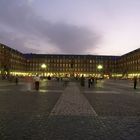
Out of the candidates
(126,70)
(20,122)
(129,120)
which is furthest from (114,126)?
(126,70)

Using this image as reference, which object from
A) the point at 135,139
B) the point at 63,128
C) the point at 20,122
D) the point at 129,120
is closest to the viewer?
the point at 135,139

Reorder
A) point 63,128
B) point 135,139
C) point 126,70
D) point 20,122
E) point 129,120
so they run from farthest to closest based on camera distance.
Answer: point 126,70
point 129,120
point 20,122
point 63,128
point 135,139

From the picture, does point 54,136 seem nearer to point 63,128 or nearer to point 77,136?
point 77,136

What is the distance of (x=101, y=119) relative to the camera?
400 inches

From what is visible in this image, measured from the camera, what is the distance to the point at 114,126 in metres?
8.70

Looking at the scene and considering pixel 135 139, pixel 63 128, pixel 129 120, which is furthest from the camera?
pixel 129 120

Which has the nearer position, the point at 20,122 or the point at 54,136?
the point at 54,136

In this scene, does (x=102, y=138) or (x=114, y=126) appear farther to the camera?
(x=114, y=126)

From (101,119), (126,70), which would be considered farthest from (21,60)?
(101,119)

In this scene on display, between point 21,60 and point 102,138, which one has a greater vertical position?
point 21,60

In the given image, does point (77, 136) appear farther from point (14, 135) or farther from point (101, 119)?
point (101, 119)

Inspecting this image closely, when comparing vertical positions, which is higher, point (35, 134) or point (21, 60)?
point (21, 60)

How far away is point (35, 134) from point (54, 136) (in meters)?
0.52

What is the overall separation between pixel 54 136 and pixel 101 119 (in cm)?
327
